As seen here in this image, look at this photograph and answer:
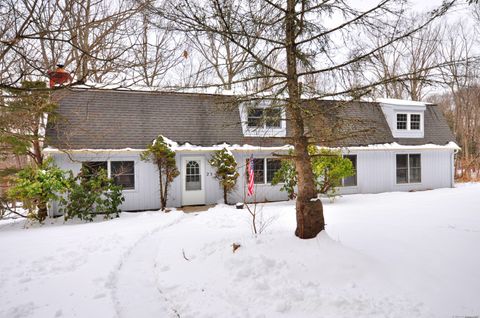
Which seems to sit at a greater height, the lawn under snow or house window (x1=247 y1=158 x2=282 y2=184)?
house window (x1=247 y1=158 x2=282 y2=184)

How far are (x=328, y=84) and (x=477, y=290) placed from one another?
361 centimetres

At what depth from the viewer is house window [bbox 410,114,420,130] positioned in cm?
1485

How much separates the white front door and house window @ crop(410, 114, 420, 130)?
38.2ft

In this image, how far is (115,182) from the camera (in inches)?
435

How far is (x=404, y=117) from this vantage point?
582 inches

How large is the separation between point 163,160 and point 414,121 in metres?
13.5

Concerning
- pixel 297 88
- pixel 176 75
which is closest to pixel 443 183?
pixel 297 88

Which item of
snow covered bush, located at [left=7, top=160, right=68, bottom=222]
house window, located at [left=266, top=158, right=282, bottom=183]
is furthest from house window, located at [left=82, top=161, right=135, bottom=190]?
house window, located at [left=266, top=158, right=282, bottom=183]

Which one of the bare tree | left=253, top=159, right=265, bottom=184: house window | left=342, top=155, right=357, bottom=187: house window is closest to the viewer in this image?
the bare tree

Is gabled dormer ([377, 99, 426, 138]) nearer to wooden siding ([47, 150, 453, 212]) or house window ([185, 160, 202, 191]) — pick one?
wooden siding ([47, 150, 453, 212])

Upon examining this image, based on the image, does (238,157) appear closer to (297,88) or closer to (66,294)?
(297,88)

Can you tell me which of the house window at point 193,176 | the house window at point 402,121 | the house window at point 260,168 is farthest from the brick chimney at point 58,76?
the house window at point 402,121

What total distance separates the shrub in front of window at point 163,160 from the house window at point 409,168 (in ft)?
38.2

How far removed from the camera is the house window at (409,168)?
47.4ft
